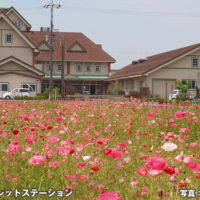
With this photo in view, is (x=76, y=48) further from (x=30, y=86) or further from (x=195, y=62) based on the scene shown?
(x=195, y=62)

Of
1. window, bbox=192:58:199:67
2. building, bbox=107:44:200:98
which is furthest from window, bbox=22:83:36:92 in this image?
window, bbox=192:58:199:67

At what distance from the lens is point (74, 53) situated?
4775cm

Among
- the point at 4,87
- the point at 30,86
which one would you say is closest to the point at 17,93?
the point at 30,86

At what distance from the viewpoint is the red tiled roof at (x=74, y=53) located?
4662cm

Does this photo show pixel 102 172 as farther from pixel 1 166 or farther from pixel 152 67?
pixel 152 67

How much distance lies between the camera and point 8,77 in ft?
116

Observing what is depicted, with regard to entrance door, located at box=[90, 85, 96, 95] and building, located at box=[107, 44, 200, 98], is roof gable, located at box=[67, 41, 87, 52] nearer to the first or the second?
entrance door, located at box=[90, 85, 96, 95]

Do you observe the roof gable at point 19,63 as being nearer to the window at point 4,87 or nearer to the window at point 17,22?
the window at point 4,87

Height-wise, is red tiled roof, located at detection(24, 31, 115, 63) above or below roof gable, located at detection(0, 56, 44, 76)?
above

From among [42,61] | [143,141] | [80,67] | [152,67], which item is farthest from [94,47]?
[143,141]

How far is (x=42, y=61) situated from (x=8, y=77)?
11472mm

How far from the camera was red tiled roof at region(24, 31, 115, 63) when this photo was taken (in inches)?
1836

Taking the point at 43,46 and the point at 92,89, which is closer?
the point at 43,46

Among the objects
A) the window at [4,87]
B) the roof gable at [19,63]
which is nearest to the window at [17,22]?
the roof gable at [19,63]
